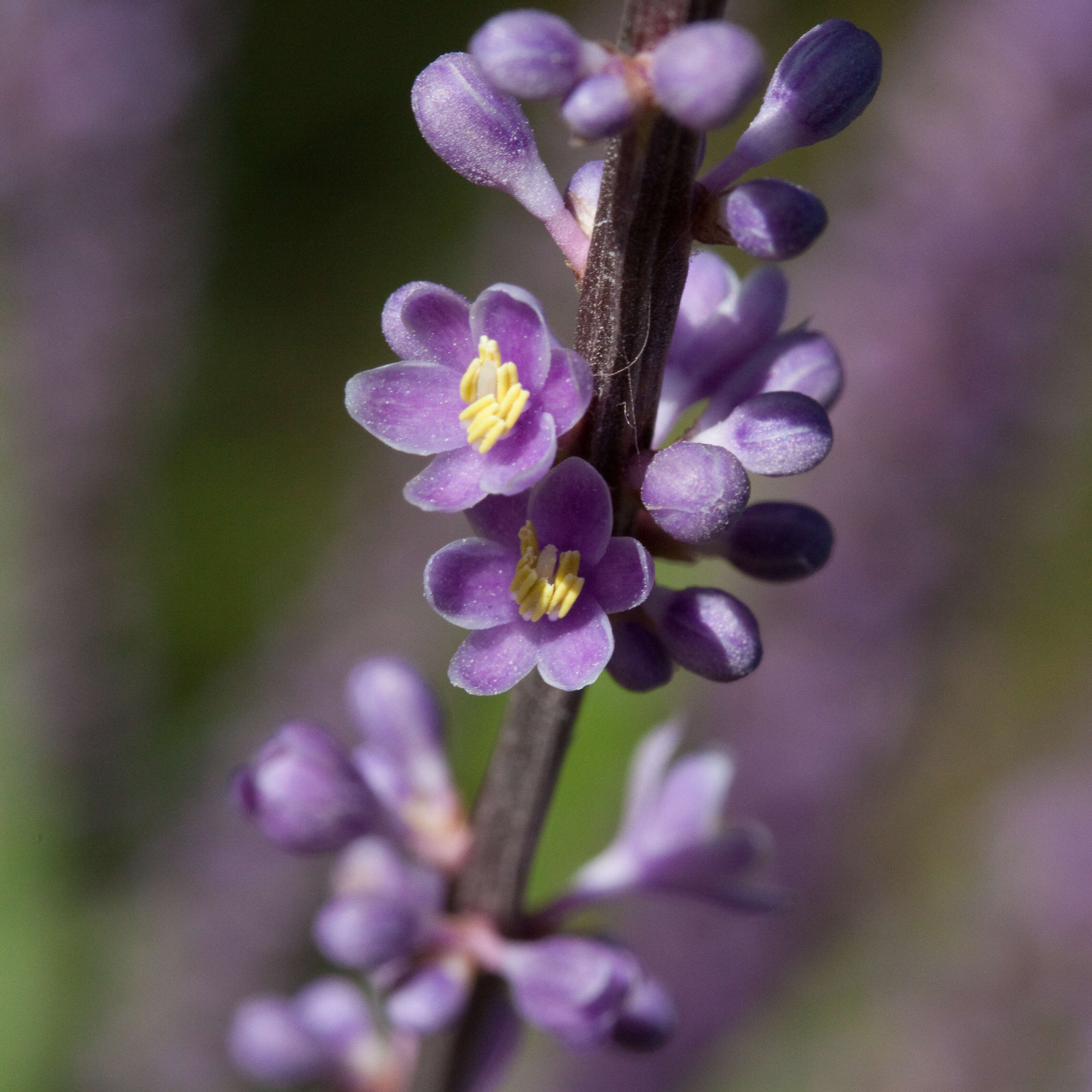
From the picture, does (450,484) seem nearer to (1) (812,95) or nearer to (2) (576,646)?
(2) (576,646)

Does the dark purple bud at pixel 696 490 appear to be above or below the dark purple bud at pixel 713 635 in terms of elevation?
above

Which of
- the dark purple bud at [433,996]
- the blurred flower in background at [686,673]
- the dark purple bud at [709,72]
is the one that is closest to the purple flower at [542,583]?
the dark purple bud at [709,72]

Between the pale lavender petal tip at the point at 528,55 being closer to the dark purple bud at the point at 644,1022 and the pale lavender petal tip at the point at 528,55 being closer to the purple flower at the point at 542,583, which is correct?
the purple flower at the point at 542,583

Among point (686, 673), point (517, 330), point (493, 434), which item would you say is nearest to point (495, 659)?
point (493, 434)

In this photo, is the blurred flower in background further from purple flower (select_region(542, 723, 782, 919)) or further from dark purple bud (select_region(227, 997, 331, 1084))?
purple flower (select_region(542, 723, 782, 919))

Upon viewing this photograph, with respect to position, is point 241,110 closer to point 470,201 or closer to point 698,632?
point 470,201
